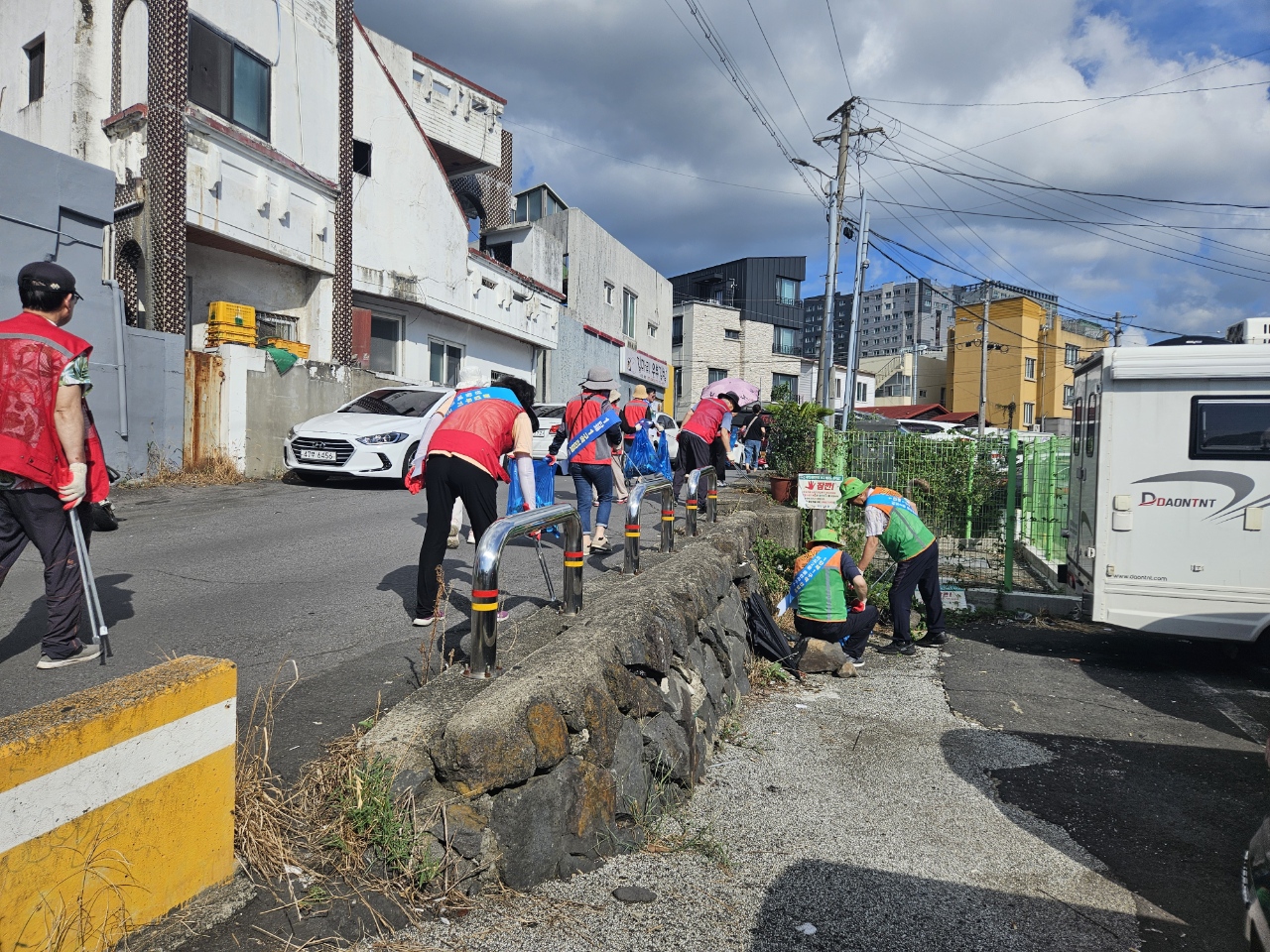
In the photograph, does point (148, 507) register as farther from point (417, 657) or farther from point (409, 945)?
point (409, 945)

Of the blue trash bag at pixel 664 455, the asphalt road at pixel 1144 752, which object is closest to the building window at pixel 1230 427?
the asphalt road at pixel 1144 752

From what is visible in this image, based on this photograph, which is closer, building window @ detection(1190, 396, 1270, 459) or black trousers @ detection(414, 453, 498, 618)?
black trousers @ detection(414, 453, 498, 618)

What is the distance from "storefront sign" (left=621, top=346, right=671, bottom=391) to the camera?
108 ft

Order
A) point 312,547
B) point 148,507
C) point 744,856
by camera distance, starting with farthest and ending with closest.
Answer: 1. point 148,507
2. point 312,547
3. point 744,856

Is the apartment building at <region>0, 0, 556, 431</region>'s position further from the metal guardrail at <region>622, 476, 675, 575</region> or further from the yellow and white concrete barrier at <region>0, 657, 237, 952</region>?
the yellow and white concrete barrier at <region>0, 657, 237, 952</region>

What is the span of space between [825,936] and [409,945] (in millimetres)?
1593

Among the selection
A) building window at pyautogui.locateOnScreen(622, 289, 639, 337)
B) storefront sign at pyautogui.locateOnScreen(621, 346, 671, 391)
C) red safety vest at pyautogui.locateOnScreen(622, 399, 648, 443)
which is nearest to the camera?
red safety vest at pyautogui.locateOnScreen(622, 399, 648, 443)

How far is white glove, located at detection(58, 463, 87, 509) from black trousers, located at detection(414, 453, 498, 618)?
5.58 feet

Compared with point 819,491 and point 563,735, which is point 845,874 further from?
point 819,491

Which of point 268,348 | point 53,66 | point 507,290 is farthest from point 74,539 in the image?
point 507,290

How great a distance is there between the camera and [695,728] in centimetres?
474

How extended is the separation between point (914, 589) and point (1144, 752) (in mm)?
2813

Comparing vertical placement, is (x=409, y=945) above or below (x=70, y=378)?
below

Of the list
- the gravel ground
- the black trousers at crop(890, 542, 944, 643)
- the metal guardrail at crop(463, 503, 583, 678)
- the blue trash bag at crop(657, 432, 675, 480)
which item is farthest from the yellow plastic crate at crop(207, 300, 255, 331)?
the metal guardrail at crop(463, 503, 583, 678)
